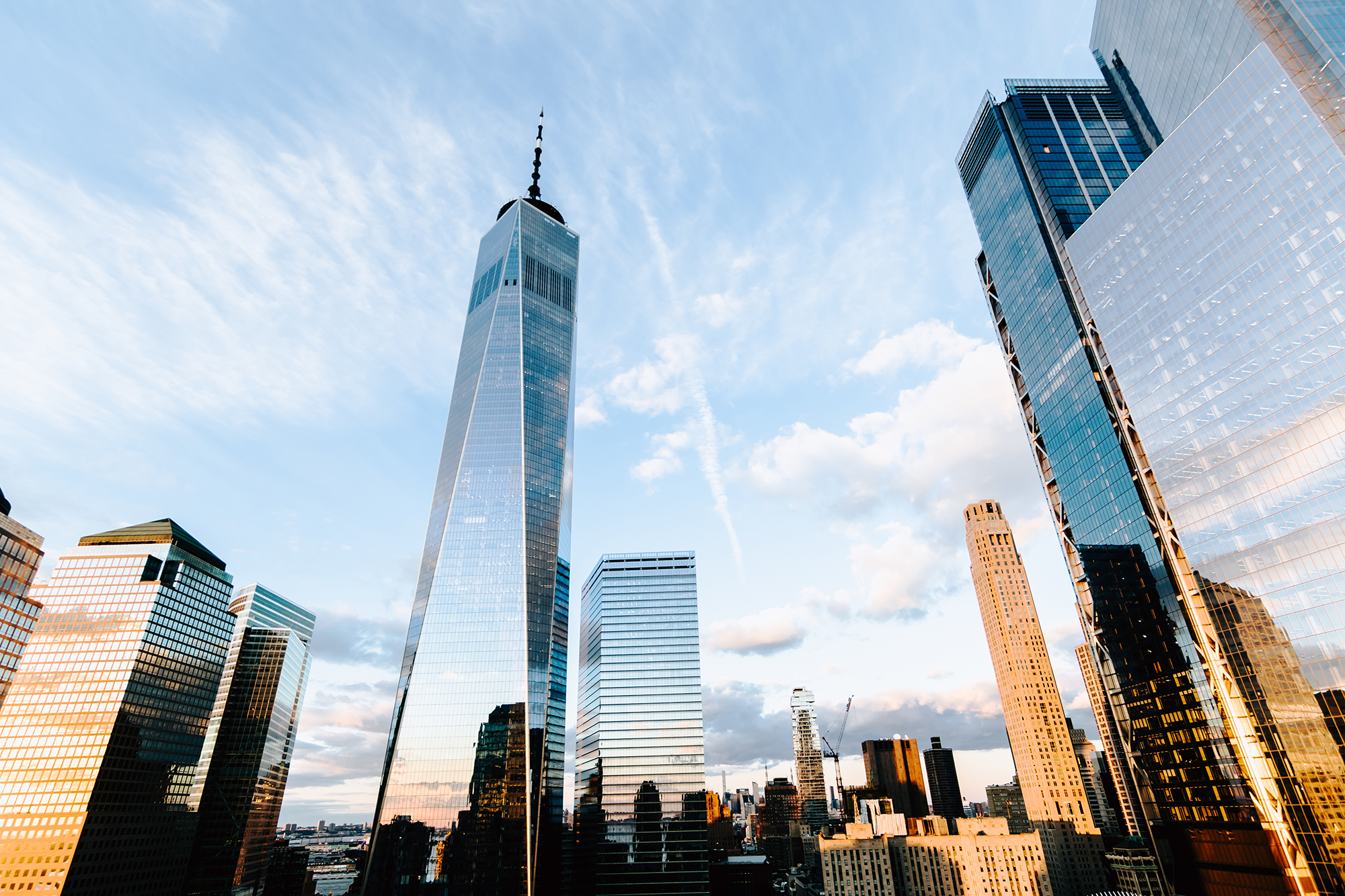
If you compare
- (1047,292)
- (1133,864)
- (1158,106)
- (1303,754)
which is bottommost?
(1133,864)

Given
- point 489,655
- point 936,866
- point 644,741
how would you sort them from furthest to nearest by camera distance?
point 644,741 → point 489,655 → point 936,866

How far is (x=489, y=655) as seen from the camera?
14712 centimetres

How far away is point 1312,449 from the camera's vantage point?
71.6 m

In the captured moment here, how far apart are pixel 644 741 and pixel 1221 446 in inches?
5814

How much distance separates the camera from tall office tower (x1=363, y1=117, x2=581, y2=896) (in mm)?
138000

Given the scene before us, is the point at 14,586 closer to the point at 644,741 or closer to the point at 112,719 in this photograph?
the point at 112,719

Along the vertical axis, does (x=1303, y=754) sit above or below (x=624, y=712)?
below

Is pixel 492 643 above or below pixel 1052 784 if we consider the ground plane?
above

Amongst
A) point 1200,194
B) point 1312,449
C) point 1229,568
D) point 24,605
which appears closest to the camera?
point 1312,449

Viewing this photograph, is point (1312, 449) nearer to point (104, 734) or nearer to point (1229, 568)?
point (1229, 568)

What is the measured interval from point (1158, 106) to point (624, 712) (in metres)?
196

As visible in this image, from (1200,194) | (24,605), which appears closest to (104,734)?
(24,605)

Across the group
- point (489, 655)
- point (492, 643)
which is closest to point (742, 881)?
point (489, 655)

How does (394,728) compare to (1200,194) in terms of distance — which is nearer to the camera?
(1200,194)
